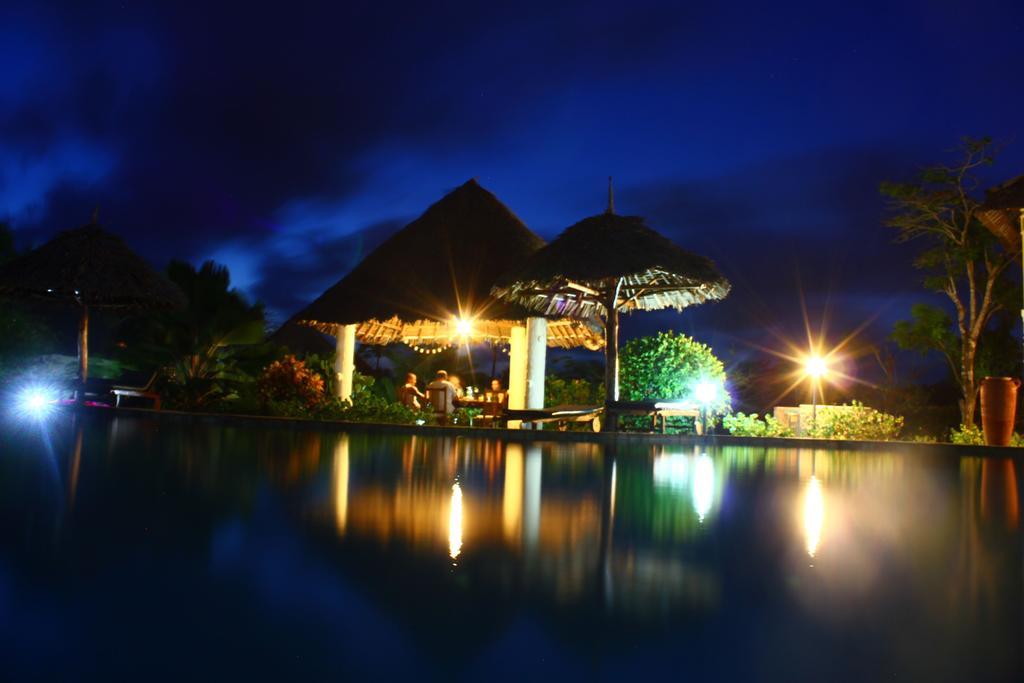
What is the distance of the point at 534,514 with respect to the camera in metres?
4.07

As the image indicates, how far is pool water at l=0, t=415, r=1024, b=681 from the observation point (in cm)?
184

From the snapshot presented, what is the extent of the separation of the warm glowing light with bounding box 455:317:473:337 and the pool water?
387 inches

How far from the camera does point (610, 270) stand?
12.2 meters

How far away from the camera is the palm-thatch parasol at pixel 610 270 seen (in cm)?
1234

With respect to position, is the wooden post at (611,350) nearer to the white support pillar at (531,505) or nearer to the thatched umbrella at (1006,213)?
the white support pillar at (531,505)

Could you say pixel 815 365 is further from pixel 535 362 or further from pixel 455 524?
pixel 455 524

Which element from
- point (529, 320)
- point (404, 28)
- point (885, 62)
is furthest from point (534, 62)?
point (885, 62)

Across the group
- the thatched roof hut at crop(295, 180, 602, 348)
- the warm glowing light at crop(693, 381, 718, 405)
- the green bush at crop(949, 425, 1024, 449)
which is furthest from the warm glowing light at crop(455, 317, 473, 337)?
the green bush at crop(949, 425, 1024, 449)

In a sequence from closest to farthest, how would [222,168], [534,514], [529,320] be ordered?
1. [534,514]
2. [529,320]
3. [222,168]

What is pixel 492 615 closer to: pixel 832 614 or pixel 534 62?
pixel 832 614

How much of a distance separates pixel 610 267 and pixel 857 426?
497cm

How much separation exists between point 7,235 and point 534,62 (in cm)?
1435

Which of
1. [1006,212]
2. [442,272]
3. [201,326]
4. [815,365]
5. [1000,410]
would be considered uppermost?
[1006,212]

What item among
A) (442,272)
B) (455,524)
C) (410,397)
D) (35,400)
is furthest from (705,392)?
(35,400)
